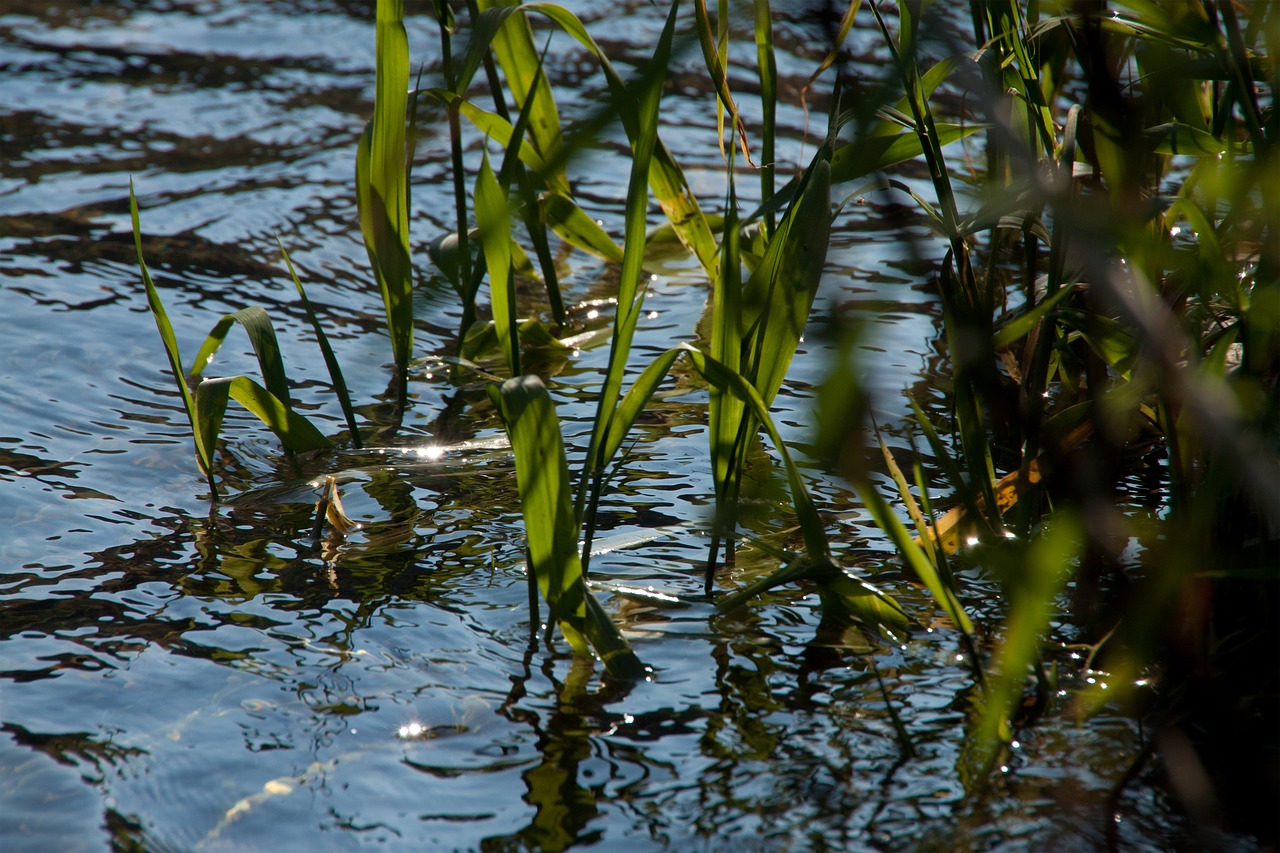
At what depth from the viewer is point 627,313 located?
4.47ft

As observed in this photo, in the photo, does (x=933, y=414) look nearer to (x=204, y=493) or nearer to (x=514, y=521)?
(x=514, y=521)

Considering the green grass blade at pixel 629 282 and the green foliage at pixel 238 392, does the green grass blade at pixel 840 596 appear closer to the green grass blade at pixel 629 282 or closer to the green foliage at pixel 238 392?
the green grass blade at pixel 629 282

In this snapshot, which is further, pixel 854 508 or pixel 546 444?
pixel 854 508

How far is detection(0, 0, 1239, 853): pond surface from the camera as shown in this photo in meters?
1.16

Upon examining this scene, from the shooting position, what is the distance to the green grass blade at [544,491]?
1.27 meters

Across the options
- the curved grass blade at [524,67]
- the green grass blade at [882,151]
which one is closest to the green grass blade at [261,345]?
the curved grass blade at [524,67]

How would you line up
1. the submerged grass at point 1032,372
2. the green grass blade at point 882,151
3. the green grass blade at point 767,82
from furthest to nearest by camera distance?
the green grass blade at point 767,82, the green grass blade at point 882,151, the submerged grass at point 1032,372

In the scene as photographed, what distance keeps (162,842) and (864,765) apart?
2.36 feet

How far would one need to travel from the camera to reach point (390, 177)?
6.18ft

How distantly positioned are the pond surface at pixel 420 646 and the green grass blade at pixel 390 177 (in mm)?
258

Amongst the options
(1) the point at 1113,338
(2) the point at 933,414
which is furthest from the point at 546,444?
(2) the point at 933,414

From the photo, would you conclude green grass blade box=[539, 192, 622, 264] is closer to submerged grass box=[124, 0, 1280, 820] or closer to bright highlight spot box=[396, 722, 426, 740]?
submerged grass box=[124, 0, 1280, 820]

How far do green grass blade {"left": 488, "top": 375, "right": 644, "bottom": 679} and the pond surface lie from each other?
0.15m

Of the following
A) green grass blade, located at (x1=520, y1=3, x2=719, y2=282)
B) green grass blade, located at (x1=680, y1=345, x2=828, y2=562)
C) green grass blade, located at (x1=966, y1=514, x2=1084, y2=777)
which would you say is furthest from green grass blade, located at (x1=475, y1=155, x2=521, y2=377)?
green grass blade, located at (x1=966, y1=514, x2=1084, y2=777)
